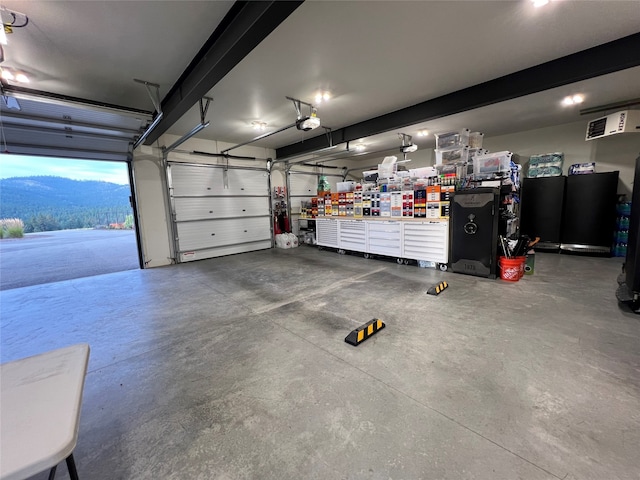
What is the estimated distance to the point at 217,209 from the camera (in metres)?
7.05

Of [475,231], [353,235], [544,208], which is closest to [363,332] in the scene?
[475,231]

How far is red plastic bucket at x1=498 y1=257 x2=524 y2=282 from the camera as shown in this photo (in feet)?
12.9

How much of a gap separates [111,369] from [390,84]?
501cm

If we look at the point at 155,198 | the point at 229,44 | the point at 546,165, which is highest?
the point at 229,44

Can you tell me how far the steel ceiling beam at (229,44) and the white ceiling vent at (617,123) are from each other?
661 cm

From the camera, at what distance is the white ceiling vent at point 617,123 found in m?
4.68

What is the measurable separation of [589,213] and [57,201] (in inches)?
638

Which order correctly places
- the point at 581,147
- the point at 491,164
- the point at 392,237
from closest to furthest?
the point at 491,164
the point at 392,237
the point at 581,147

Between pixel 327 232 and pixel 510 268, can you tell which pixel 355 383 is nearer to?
pixel 510 268

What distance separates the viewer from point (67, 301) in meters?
3.90

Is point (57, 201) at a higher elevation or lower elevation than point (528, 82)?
lower

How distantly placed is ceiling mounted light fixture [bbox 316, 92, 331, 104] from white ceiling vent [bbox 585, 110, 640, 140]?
5.62 metres

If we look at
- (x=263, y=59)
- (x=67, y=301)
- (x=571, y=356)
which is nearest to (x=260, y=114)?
(x=263, y=59)

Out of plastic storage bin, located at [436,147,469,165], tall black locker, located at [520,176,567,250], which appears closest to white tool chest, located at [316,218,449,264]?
plastic storage bin, located at [436,147,469,165]
